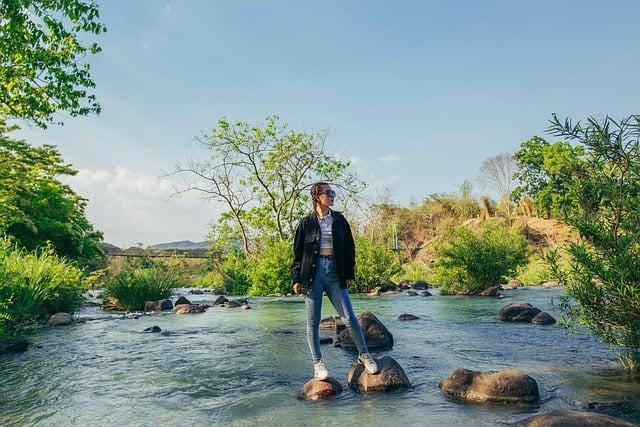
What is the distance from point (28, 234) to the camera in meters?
22.2

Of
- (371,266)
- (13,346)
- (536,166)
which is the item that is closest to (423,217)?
(536,166)

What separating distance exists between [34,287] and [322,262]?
9.75 m

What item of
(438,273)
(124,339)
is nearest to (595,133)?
(124,339)

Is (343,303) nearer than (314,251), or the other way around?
(314,251)

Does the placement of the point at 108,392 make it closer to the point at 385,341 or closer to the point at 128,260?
the point at 385,341

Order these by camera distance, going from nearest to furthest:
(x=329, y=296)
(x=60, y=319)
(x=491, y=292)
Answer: (x=329, y=296)
(x=60, y=319)
(x=491, y=292)

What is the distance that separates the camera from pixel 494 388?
5246mm

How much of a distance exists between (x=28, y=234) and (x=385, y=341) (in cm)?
1931

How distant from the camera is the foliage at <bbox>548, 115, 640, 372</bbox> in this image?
548 centimetres

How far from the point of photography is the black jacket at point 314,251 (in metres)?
5.43

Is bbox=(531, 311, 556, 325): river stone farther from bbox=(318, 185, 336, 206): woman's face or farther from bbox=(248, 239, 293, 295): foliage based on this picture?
bbox=(248, 239, 293, 295): foliage

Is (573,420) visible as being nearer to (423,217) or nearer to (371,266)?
(371,266)

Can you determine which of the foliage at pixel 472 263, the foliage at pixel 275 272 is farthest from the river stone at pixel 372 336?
the foliage at pixel 275 272

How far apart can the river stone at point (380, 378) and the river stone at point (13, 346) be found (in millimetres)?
6512
